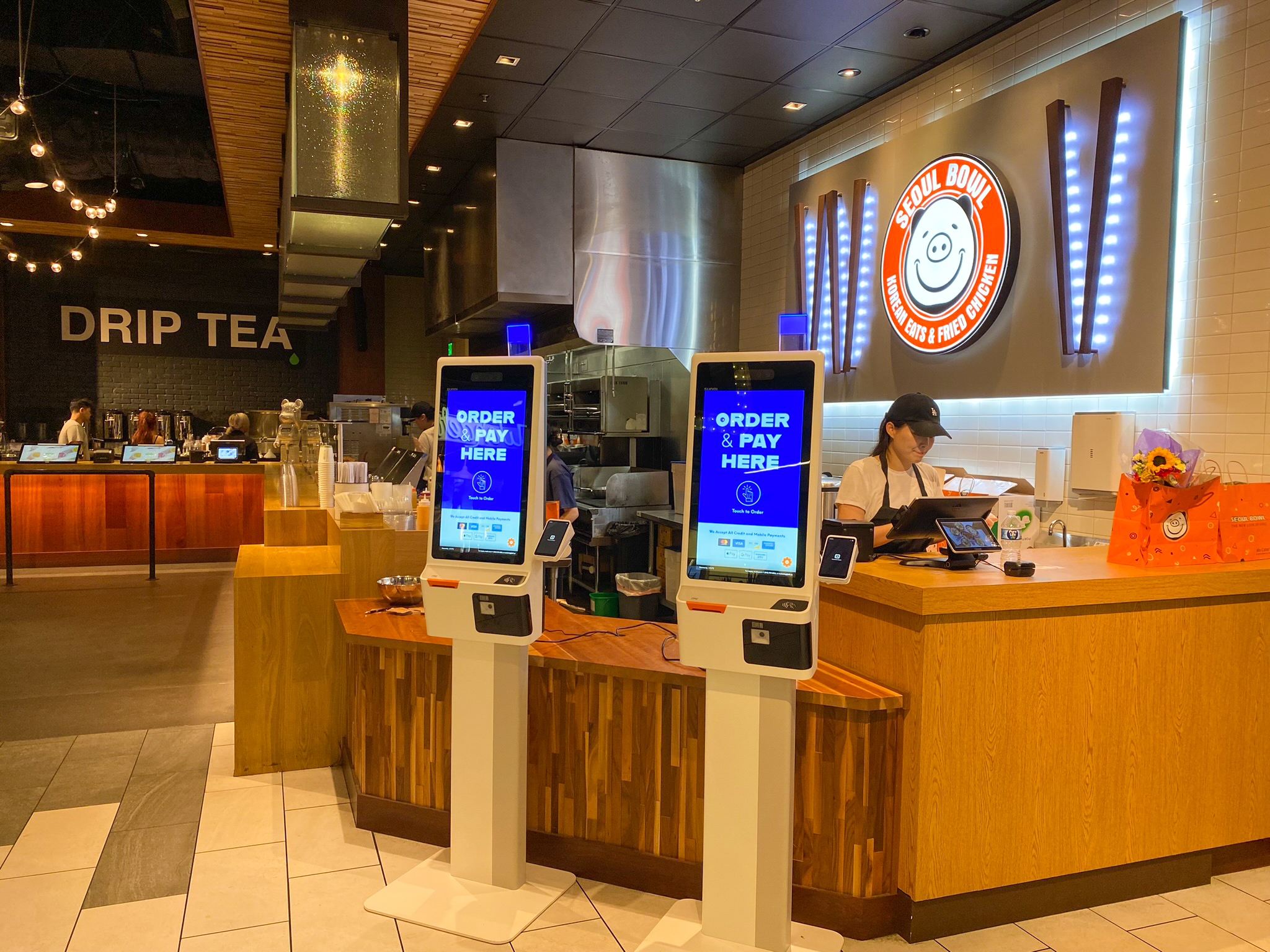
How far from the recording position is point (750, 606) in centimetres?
235

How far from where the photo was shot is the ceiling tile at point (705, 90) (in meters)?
5.64

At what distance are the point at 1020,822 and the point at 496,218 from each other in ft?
18.8

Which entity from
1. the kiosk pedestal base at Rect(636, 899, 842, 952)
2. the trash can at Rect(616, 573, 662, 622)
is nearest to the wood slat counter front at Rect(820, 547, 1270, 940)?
the kiosk pedestal base at Rect(636, 899, 842, 952)

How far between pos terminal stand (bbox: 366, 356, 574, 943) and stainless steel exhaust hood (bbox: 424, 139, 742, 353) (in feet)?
14.5

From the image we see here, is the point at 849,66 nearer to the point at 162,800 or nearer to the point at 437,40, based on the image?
the point at 437,40

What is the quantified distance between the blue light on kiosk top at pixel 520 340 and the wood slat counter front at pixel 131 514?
6771 mm

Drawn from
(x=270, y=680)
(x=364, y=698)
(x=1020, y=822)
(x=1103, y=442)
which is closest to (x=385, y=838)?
(x=364, y=698)

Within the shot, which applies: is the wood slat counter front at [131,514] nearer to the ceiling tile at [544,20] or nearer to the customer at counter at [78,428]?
the customer at counter at [78,428]

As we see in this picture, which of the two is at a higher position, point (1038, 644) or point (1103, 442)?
point (1103, 442)

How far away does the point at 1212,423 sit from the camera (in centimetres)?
383

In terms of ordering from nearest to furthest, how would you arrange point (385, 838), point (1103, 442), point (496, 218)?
1. point (385, 838)
2. point (1103, 442)
3. point (496, 218)

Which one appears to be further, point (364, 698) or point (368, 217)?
point (368, 217)

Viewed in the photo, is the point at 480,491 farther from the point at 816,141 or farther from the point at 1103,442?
the point at 816,141

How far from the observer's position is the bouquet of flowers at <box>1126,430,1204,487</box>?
336 centimetres
